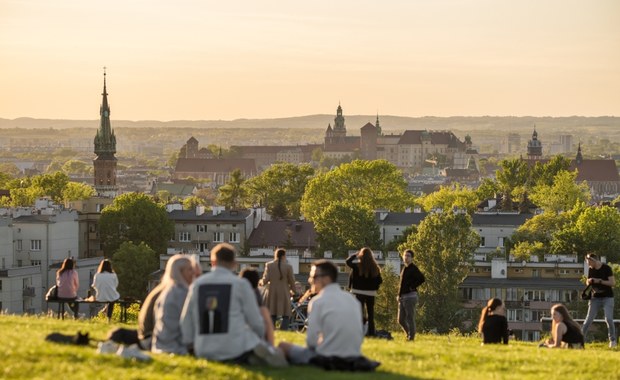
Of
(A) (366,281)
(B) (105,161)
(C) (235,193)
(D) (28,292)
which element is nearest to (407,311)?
(A) (366,281)

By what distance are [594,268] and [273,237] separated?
265 ft

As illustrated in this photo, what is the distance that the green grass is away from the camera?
1892 centimetres

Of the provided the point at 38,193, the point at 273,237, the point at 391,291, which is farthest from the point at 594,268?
the point at 38,193

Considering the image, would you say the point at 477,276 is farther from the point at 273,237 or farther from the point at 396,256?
the point at 273,237

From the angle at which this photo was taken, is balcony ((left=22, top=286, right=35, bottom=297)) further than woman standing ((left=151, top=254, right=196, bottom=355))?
Yes

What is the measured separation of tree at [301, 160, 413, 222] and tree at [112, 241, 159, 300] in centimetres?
4281

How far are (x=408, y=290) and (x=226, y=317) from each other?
31.0 feet

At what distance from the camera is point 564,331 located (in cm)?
2667

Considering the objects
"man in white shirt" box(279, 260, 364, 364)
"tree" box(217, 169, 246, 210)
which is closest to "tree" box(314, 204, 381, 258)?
"tree" box(217, 169, 246, 210)

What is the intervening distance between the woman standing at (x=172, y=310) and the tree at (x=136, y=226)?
271 ft

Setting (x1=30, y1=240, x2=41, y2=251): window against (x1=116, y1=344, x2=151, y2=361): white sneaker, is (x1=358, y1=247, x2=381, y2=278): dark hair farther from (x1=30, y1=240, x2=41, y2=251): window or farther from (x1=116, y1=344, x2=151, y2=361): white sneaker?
(x1=30, y1=240, x2=41, y2=251): window

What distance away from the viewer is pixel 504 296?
264 ft

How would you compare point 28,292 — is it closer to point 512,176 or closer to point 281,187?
point 281,187

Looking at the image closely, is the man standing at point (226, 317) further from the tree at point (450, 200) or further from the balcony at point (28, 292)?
the tree at point (450, 200)
